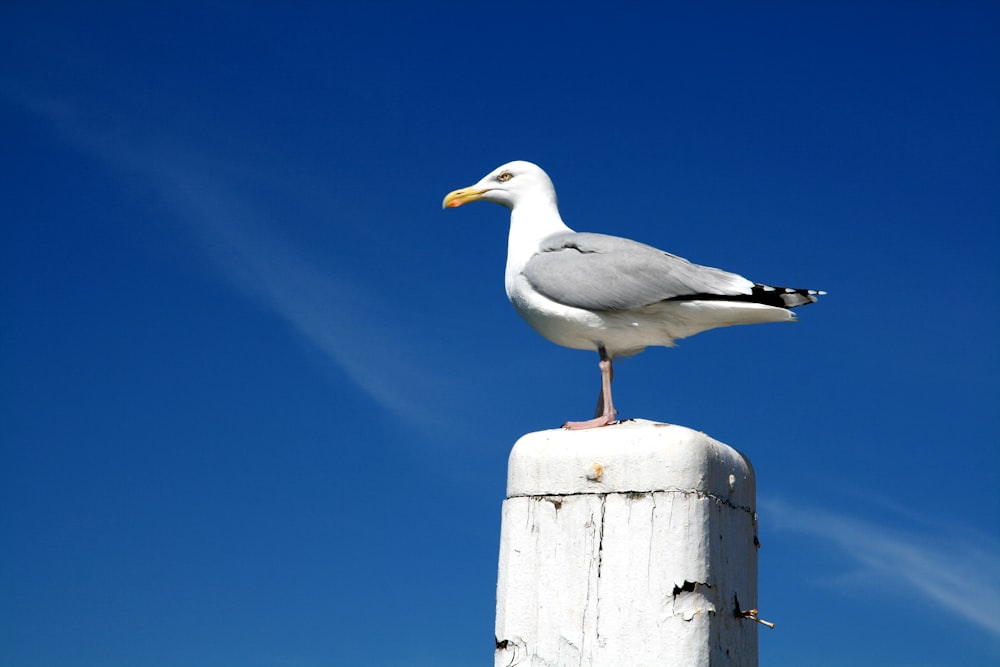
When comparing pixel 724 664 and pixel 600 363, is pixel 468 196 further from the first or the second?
pixel 724 664

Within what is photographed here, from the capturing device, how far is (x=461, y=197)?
25.0 feet

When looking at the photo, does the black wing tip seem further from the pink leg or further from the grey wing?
the pink leg

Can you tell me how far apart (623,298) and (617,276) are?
0.18 meters

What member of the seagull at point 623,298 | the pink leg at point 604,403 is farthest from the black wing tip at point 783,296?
the pink leg at point 604,403

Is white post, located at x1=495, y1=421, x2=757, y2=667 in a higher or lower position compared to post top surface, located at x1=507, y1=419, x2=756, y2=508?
lower

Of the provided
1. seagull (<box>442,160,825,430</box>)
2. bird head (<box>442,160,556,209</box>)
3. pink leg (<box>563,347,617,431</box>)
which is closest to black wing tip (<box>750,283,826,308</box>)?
seagull (<box>442,160,825,430</box>)

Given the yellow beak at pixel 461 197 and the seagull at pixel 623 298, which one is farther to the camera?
the yellow beak at pixel 461 197

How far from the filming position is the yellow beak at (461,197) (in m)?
7.60

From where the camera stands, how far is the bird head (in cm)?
744

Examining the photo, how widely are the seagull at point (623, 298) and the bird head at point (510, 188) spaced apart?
0.71m

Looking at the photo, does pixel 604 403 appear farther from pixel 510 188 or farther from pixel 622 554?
pixel 510 188

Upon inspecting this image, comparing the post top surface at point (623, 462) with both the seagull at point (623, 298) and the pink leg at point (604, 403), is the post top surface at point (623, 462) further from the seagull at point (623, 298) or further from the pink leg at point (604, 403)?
the seagull at point (623, 298)

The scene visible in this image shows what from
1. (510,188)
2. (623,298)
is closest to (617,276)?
(623,298)

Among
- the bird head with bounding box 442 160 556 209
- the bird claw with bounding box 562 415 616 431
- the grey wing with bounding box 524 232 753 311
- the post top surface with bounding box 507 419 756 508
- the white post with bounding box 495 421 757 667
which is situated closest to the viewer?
the white post with bounding box 495 421 757 667
